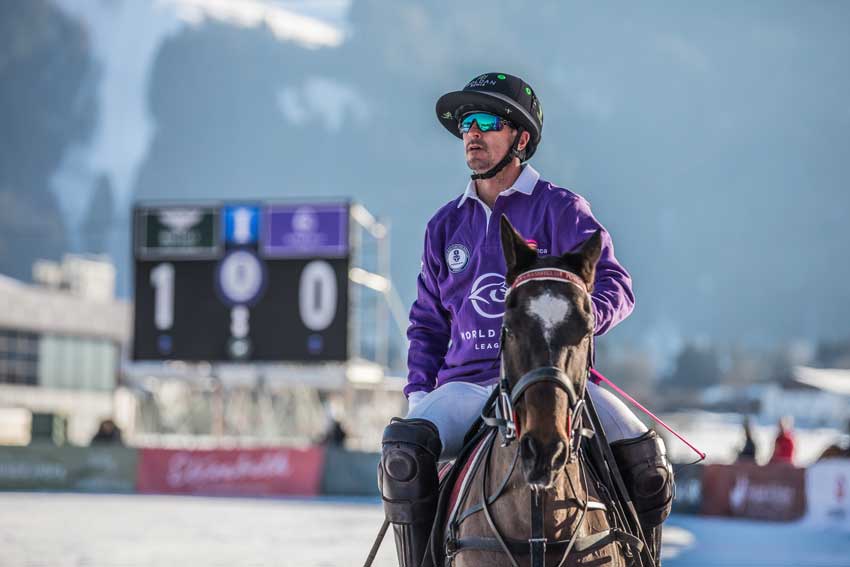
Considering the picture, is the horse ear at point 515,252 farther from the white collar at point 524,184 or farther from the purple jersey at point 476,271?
the white collar at point 524,184

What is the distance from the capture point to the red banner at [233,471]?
26.0m

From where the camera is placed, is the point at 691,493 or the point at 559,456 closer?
the point at 559,456

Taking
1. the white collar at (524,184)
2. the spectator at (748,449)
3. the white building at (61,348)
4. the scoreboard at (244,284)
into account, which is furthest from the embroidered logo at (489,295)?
the white building at (61,348)

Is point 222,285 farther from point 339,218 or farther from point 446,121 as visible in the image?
point 446,121

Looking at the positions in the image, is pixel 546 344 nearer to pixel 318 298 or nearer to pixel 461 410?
pixel 461 410

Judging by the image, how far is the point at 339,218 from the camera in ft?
84.1

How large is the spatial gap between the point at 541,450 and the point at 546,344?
0.31 metres

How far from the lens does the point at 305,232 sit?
84.1 feet

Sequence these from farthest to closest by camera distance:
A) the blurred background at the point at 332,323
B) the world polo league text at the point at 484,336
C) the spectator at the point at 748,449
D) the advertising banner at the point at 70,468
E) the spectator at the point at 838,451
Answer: the advertising banner at the point at 70,468
the blurred background at the point at 332,323
the spectator at the point at 748,449
the spectator at the point at 838,451
the world polo league text at the point at 484,336

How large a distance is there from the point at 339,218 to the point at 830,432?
4804 centimetres

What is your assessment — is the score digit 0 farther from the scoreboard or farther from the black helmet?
the black helmet

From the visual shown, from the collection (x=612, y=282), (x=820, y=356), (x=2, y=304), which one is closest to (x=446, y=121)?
(x=612, y=282)

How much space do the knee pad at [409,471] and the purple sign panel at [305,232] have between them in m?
21.0

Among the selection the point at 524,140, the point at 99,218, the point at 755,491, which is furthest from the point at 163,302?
the point at 99,218
